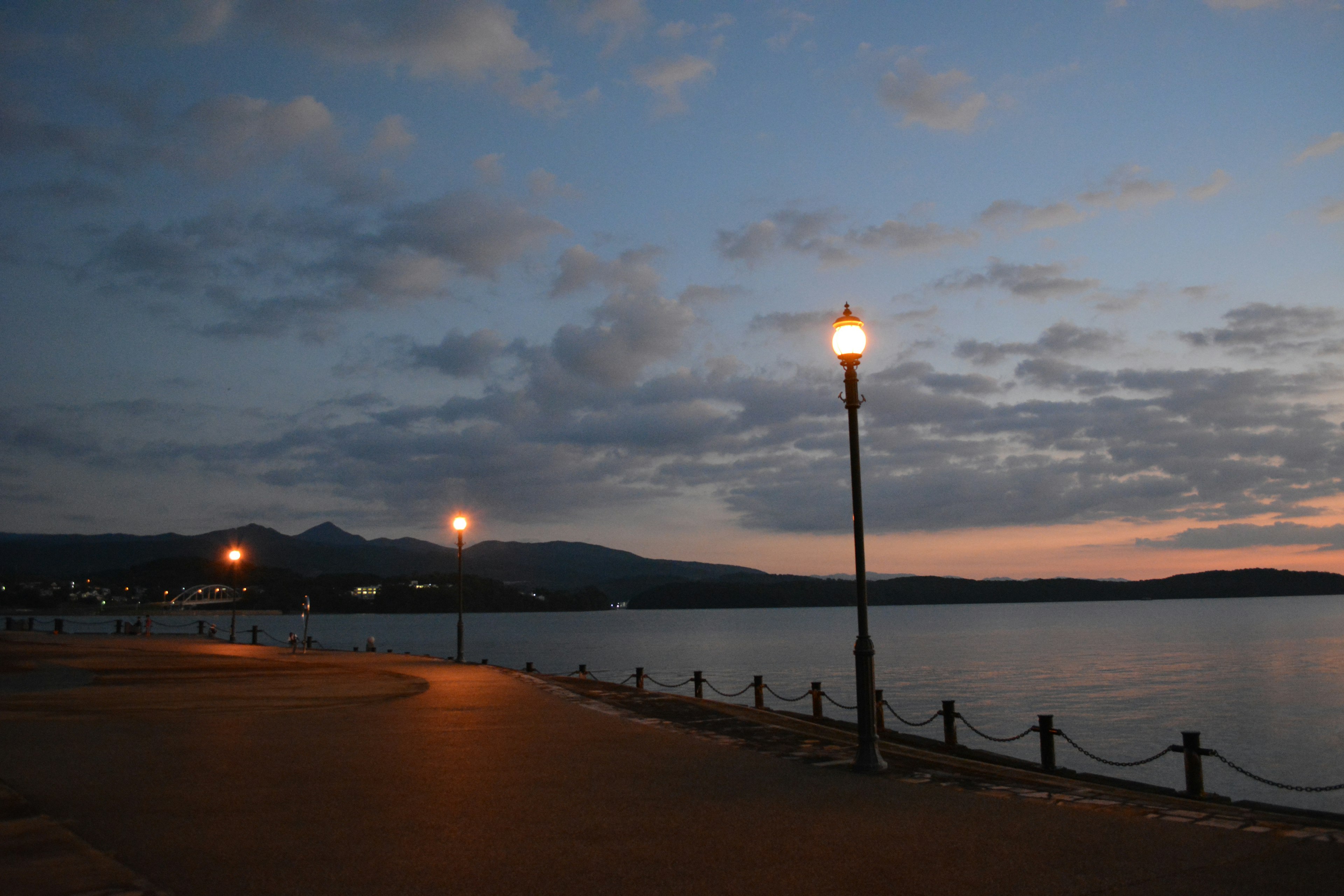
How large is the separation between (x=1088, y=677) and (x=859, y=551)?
61.1 meters

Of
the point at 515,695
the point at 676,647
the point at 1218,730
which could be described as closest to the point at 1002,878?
the point at 515,695

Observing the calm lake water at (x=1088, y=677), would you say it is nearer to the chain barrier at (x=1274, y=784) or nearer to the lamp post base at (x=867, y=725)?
the chain barrier at (x=1274, y=784)

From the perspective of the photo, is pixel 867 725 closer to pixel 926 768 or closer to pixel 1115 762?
pixel 926 768

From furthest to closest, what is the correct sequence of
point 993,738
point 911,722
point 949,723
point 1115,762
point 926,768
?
point 911,722 → point 993,738 → point 1115,762 → point 949,723 → point 926,768

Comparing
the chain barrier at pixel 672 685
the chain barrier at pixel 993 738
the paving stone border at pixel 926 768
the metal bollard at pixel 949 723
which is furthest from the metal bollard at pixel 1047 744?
the chain barrier at pixel 672 685

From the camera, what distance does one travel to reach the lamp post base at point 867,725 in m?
11.1

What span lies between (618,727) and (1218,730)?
3572 cm

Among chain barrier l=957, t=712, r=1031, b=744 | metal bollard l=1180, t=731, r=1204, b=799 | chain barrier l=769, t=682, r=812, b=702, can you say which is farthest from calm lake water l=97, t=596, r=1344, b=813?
metal bollard l=1180, t=731, r=1204, b=799

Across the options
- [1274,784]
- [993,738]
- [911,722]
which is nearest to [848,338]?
[1274,784]

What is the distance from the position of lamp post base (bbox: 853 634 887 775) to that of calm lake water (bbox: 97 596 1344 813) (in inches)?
851

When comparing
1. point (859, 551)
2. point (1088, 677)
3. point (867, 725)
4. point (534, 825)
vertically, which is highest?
point (859, 551)

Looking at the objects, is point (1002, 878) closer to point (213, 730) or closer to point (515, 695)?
point (213, 730)

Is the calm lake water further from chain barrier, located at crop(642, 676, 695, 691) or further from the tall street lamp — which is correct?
the tall street lamp

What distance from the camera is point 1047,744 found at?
16844 mm
